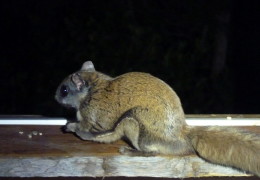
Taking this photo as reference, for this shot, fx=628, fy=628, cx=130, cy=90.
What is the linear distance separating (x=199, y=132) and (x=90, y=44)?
458 cm

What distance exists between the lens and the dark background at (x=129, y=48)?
810 centimetres

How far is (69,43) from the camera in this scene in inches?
322

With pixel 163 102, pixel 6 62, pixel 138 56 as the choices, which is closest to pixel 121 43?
pixel 138 56

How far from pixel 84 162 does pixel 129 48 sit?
487 centimetres

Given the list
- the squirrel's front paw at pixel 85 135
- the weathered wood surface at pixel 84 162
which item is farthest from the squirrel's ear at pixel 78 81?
the weathered wood surface at pixel 84 162

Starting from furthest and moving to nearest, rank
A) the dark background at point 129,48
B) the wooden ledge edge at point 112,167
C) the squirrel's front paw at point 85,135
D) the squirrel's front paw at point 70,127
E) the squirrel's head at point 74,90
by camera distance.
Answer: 1. the dark background at point 129,48
2. the squirrel's head at point 74,90
3. the squirrel's front paw at point 70,127
4. the squirrel's front paw at point 85,135
5. the wooden ledge edge at point 112,167

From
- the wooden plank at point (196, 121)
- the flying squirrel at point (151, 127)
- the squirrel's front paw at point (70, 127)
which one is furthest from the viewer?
the wooden plank at point (196, 121)

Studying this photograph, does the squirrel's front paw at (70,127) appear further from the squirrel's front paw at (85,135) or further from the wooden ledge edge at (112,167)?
the wooden ledge edge at (112,167)

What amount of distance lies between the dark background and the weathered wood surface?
403 cm

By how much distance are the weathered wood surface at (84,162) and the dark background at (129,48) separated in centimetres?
403

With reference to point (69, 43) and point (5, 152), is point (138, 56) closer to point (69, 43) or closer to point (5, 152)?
point (69, 43)

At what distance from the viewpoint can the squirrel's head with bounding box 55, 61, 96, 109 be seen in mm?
4227

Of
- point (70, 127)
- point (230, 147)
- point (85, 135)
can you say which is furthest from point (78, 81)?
point (230, 147)

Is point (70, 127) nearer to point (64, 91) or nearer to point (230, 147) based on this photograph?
point (64, 91)
